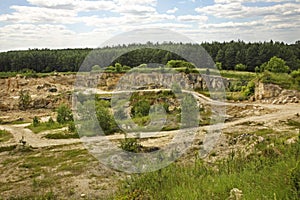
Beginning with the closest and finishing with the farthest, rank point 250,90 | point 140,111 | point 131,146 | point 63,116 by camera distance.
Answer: point 131,146, point 140,111, point 63,116, point 250,90

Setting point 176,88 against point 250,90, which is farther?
point 176,88

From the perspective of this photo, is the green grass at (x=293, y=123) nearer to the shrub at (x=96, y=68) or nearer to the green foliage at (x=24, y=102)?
the green foliage at (x=24, y=102)

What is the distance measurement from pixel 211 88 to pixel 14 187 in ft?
117

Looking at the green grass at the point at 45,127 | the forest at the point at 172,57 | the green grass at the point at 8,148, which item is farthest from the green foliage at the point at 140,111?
the green grass at the point at 8,148

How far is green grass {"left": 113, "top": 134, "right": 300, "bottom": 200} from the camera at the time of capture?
4945mm

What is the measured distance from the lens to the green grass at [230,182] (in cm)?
495

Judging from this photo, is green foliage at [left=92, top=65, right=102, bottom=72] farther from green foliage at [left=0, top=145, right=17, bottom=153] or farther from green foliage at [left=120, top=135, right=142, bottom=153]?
green foliage at [left=120, top=135, right=142, bottom=153]

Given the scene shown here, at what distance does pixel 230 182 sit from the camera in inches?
241

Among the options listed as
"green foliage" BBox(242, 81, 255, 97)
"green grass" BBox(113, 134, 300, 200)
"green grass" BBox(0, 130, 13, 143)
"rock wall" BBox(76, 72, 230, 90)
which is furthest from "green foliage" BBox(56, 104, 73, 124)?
"green grass" BBox(113, 134, 300, 200)

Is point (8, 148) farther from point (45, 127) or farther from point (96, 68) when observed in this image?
point (96, 68)

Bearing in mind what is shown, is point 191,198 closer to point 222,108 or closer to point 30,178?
point 30,178

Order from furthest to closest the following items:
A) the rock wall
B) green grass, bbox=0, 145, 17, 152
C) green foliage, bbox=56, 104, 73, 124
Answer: the rock wall → green foliage, bbox=56, 104, 73, 124 → green grass, bbox=0, 145, 17, 152

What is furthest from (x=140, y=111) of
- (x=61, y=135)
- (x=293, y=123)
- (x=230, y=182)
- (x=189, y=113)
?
(x=230, y=182)

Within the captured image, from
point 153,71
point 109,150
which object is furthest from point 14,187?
point 153,71
